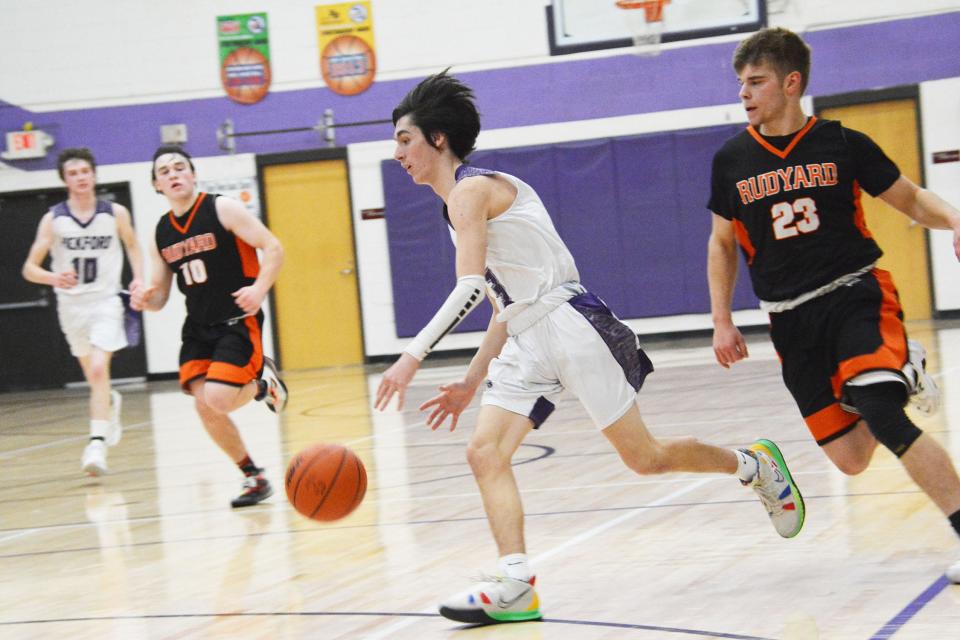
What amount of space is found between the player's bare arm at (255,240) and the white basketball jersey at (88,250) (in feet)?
8.06

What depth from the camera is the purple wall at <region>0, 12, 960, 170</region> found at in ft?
47.3

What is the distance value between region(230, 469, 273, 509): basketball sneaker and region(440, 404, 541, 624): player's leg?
2.75 metres

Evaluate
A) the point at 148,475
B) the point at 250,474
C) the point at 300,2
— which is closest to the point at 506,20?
the point at 300,2

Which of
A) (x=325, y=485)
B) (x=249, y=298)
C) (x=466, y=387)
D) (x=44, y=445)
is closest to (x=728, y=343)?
(x=466, y=387)

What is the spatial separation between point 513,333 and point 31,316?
13671mm

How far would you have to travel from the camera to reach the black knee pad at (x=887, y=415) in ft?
11.4

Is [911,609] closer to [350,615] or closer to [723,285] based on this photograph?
[723,285]

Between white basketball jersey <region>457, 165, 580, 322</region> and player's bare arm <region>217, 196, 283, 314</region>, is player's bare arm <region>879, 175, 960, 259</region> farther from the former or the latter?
→ player's bare arm <region>217, 196, 283, 314</region>

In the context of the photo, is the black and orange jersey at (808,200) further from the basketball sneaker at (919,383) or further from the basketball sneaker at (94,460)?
the basketball sneaker at (94,460)

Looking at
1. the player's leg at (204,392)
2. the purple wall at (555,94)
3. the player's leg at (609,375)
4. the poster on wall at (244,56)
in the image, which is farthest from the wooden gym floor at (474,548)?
the poster on wall at (244,56)

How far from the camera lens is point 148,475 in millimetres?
7742

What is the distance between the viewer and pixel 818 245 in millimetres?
3793

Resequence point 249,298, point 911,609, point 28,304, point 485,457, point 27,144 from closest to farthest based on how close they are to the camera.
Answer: point 911,609 < point 485,457 < point 249,298 < point 27,144 < point 28,304

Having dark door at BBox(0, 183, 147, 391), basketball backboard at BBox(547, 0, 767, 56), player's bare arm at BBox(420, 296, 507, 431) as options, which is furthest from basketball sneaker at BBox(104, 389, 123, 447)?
dark door at BBox(0, 183, 147, 391)
